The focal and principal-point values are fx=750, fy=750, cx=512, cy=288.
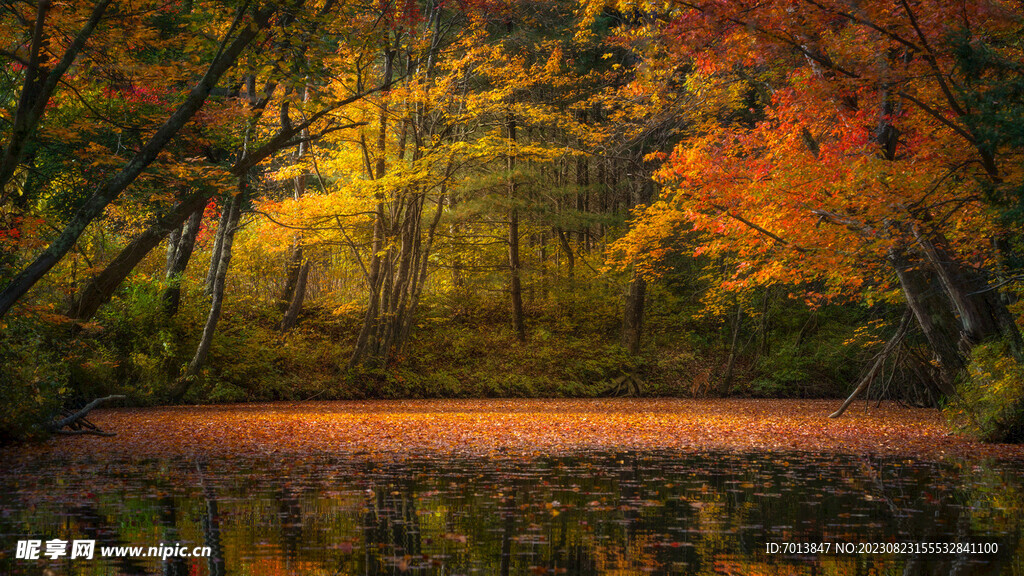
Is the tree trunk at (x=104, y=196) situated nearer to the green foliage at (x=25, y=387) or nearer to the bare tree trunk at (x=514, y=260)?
the green foliage at (x=25, y=387)

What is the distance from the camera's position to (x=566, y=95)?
77.6 feet

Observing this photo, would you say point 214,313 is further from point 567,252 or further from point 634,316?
point 567,252

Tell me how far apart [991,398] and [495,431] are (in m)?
6.62

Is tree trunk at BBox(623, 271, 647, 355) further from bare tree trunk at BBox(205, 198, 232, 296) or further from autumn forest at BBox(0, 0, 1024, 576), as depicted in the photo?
bare tree trunk at BBox(205, 198, 232, 296)

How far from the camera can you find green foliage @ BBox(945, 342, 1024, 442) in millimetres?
9555

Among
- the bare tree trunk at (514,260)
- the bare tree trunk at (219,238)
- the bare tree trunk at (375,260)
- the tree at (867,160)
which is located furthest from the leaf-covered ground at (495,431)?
the bare tree trunk at (514,260)

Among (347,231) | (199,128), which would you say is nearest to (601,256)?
(347,231)

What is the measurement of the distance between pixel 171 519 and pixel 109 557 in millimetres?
924

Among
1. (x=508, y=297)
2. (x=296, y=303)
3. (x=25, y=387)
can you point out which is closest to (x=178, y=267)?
(x=296, y=303)

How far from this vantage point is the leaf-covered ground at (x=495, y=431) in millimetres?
8727

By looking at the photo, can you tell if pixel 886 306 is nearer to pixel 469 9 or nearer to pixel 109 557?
pixel 469 9

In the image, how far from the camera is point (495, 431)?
11.0 m

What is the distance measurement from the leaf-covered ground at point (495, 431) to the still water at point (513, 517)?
1405 mm

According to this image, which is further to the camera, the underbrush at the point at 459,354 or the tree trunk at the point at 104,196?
the underbrush at the point at 459,354
